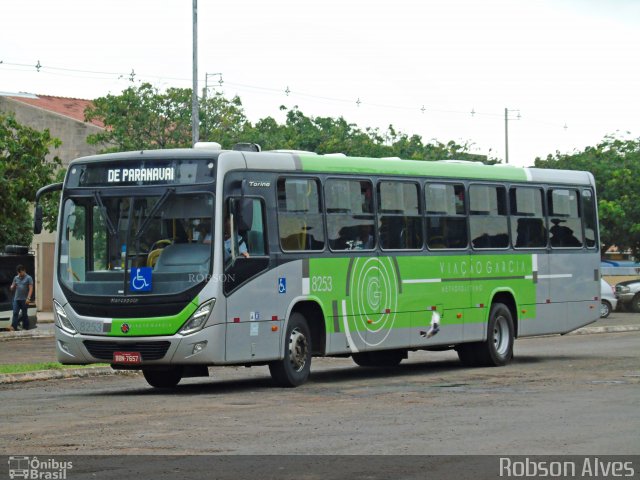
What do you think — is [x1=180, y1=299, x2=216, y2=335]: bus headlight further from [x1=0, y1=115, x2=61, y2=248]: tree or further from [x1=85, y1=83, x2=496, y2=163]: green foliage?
[x1=85, y1=83, x2=496, y2=163]: green foliage

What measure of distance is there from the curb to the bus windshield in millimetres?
A: 2733

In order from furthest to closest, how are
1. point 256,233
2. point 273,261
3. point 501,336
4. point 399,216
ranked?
point 501,336 < point 399,216 < point 273,261 < point 256,233

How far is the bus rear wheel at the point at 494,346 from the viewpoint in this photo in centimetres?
2278

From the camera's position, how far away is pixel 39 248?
2003 inches

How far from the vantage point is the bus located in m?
17.2

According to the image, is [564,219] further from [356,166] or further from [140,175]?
[140,175]

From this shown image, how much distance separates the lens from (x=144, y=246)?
57.0 ft

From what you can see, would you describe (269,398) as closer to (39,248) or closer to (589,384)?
(589,384)

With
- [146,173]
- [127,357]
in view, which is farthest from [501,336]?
[127,357]

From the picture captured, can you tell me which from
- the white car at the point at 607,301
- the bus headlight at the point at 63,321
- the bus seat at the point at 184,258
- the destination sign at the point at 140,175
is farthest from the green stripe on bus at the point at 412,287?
the white car at the point at 607,301

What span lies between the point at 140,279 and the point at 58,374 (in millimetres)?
4450

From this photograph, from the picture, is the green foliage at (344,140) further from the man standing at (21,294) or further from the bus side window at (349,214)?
the bus side window at (349,214)

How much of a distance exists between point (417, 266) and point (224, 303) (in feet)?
15.4
